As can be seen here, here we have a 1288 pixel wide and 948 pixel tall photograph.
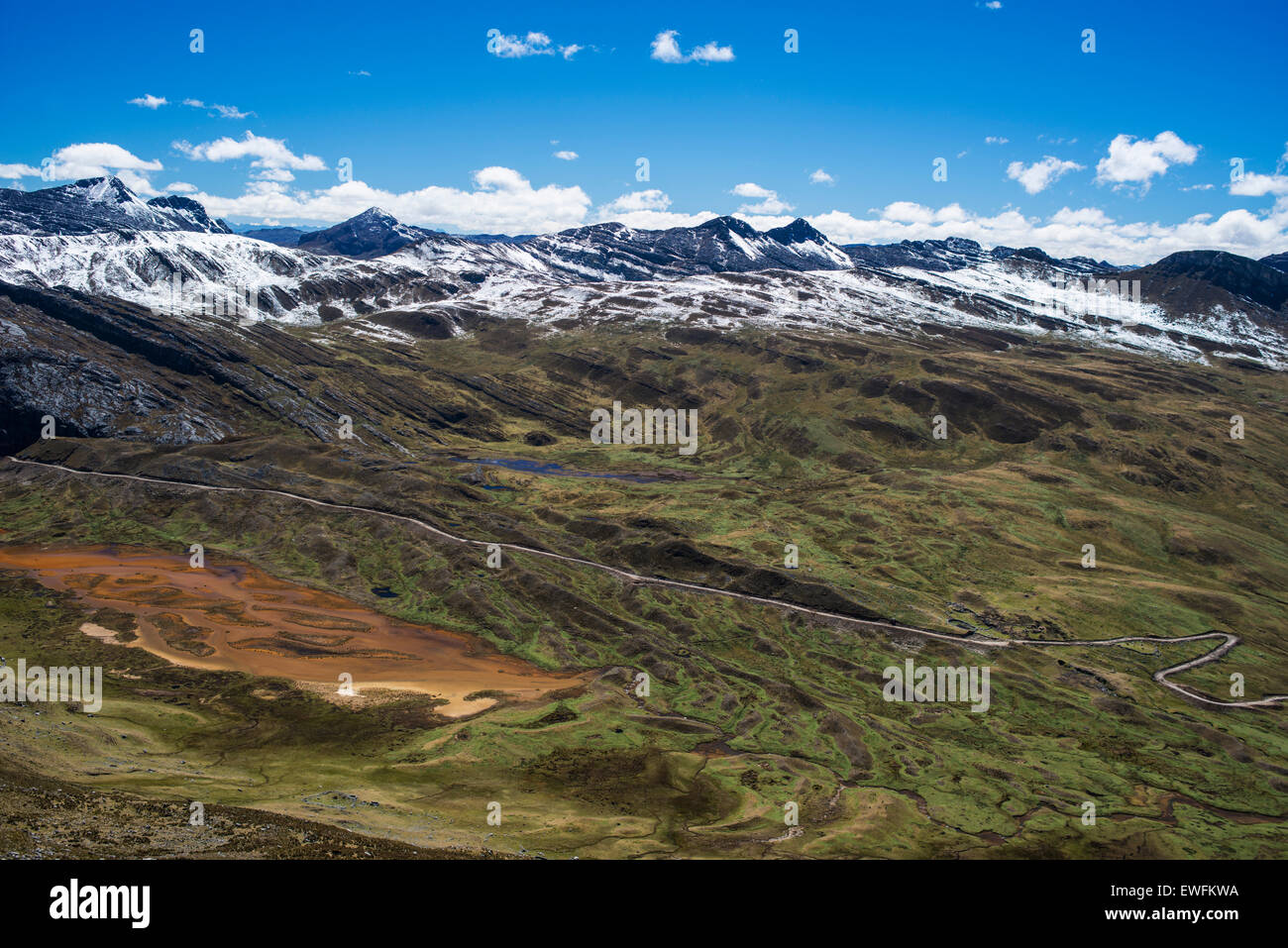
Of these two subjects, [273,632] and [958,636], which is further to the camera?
[958,636]

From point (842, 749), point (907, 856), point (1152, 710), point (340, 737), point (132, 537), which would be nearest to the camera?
point (907, 856)

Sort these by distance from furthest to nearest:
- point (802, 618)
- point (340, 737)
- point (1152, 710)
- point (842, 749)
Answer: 1. point (802, 618)
2. point (1152, 710)
3. point (842, 749)
4. point (340, 737)

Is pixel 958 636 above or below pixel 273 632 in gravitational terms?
below

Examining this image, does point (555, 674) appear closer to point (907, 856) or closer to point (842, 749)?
point (842, 749)

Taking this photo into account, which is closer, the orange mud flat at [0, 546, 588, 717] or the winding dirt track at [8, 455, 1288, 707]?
the orange mud flat at [0, 546, 588, 717]

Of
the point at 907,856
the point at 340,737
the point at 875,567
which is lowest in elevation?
the point at 907,856

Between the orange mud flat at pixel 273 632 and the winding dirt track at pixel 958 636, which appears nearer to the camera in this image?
the orange mud flat at pixel 273 632
